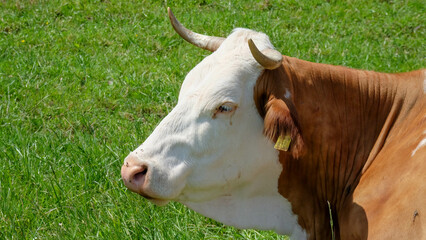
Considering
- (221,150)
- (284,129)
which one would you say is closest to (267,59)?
(284,129)

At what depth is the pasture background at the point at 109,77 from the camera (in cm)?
479

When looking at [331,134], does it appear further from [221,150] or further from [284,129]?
[221,150]

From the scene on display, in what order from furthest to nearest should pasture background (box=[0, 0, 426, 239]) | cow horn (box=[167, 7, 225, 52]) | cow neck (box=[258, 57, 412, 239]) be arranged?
pasture background (box=[0, 0, 426, 239]), cow horn (box=[167, 7, 225, 52]), cow neck (box=[258, 57, 412, 239])

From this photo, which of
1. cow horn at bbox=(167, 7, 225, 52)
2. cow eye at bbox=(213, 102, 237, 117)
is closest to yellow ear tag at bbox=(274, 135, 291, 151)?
cow eye at bbox=(213, 102, 237, 117)

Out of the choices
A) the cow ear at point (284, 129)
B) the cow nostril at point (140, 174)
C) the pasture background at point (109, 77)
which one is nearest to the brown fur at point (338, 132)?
the cow ear at point (284, 129)

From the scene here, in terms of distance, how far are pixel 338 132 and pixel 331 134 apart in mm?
45

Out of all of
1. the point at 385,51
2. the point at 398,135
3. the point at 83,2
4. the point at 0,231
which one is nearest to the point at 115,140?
the point at 0,231

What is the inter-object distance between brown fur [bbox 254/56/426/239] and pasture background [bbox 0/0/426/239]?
0.88 m

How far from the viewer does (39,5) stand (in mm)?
9961

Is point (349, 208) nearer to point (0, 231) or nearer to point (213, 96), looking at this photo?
point (213, 96)

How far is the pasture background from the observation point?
4.79 metres

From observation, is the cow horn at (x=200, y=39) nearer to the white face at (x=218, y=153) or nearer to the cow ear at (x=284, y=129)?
the white face at (x=218, y=153)

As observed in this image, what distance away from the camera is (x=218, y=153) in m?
3.84

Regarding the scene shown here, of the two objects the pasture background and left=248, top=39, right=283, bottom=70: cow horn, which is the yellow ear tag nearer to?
left=248, top=39, right=283, bottom=70: cow horn
